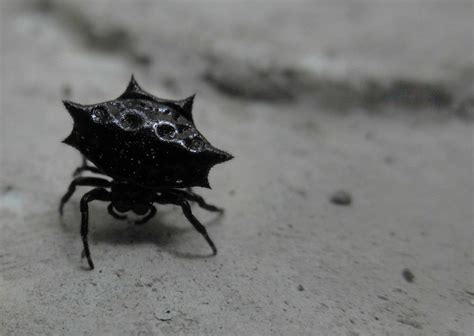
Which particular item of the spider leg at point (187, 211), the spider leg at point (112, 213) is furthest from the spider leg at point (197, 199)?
the spider leg at point (112, 213)

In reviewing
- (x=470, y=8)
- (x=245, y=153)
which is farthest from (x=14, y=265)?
(x=470, y=8)

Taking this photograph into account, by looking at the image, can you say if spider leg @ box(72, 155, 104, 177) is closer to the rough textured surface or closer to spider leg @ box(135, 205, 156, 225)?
the rough textured surface

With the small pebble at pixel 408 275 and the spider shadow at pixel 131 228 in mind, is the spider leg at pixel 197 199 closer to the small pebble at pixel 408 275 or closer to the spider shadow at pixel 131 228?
the spider shadow at pixel 131 228

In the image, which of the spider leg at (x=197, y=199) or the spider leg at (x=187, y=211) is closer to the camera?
the spider leg at (x=187, y=211)

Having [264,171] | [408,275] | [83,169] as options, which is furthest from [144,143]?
[408,275]

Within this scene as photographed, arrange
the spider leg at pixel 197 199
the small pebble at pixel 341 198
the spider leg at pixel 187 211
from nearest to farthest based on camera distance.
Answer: the spider leg at pixel 187 211 → the spider leg at pixel 197 199 → the small pebble at pixel 341 198

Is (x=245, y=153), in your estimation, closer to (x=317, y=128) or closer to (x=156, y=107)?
(x=317, y=128)

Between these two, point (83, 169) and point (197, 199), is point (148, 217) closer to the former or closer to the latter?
point (197, 199)
